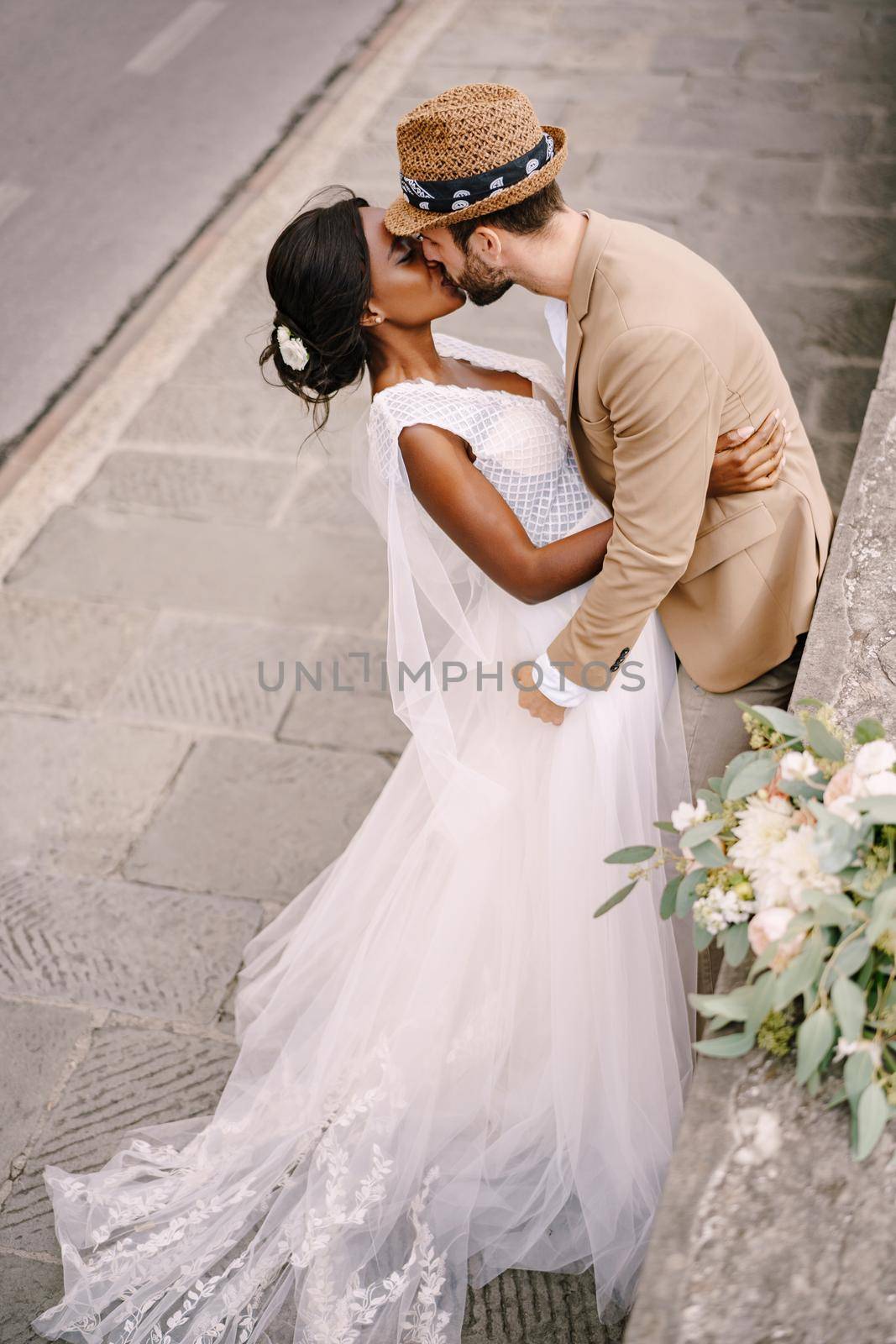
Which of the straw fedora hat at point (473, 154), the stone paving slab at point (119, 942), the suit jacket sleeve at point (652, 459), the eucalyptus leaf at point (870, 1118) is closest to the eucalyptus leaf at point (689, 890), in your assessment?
the eucalyptus leaf at point (870, 1118)

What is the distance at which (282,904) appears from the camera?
3217 millimetres

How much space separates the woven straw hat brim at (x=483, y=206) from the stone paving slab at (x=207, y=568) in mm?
2075

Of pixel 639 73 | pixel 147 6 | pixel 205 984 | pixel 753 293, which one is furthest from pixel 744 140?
pixel 205 984

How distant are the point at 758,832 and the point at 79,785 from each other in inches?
103

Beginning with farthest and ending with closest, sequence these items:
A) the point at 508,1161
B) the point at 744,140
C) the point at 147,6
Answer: the point at 147,6 < the point at 744,140 < the point at 508,1161

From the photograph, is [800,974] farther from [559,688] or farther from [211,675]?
[211,675]

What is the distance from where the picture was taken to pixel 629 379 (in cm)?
186

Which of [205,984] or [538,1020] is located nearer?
[538,1020]

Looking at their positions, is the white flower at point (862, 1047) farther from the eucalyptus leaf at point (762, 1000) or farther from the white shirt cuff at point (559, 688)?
the white shirt cuff at point (559, 688)

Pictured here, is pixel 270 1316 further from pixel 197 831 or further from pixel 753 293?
pixel 753 293

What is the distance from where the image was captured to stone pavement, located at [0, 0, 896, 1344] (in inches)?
115

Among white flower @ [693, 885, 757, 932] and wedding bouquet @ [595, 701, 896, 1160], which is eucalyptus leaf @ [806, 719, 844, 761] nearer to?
wedding bouquet @ [595, 701, 896, 1160]

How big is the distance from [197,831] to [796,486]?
6.84 feet

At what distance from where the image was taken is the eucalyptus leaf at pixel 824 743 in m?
1.61
